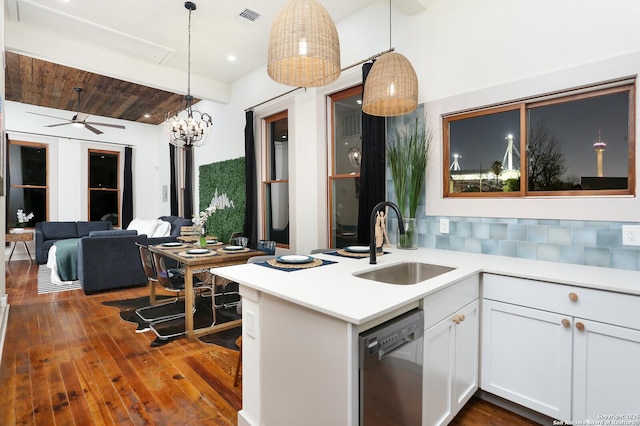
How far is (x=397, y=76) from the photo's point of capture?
233cm

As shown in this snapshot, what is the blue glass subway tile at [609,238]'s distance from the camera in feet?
6.49

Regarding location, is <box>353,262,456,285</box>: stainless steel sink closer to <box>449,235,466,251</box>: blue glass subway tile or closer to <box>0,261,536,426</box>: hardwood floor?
<box>449,235,466,251</box>: blue glass subway tile

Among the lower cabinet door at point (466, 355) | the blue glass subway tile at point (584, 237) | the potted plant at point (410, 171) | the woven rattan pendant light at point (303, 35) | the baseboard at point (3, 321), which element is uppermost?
the woven rattan pendant light at point (303, 35)

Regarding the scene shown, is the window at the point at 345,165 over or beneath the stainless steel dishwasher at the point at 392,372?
over

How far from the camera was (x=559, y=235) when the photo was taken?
220 cm

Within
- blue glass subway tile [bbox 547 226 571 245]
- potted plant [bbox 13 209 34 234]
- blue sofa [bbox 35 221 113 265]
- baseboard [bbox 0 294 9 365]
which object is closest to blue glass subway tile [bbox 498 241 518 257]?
blue glass subway tile [bbox 547 226 571 245]

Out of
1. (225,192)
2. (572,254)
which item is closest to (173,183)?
(225,192)

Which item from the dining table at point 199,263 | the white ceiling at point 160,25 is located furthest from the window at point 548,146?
the dining table at point 199,263

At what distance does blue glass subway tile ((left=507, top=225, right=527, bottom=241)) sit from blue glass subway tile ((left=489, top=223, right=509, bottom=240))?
0.9 inches

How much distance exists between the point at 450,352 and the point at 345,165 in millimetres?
2498

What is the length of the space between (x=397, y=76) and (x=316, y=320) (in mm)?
1837

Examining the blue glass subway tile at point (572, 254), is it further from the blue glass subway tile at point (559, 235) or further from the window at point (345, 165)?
the window at point (345, 165)

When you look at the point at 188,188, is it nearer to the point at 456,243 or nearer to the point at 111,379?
the point at 111,379

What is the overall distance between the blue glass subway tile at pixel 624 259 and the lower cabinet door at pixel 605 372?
25.4 inches
